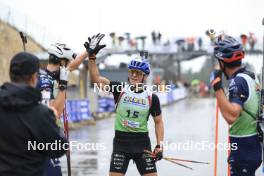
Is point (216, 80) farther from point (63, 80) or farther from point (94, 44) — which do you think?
point (94, 44)

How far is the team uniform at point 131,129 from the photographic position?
21.4ft

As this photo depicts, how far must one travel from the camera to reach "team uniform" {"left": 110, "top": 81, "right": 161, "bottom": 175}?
6527 mm

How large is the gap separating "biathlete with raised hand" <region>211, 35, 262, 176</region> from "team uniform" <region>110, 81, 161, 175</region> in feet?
5.13

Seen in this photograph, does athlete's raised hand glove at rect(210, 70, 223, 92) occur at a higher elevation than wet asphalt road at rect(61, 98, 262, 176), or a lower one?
higher

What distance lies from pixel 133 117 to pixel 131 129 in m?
0.15

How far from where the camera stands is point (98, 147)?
14.7 m

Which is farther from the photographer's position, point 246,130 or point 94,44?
point 94,44

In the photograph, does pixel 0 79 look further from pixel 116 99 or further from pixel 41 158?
pixel 41 158

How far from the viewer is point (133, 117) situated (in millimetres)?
6609

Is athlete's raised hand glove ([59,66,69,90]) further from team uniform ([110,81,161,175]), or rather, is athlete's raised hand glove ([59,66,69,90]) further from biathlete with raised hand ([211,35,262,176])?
team uniform ([110,81,161,175])

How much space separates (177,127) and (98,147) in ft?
20.8

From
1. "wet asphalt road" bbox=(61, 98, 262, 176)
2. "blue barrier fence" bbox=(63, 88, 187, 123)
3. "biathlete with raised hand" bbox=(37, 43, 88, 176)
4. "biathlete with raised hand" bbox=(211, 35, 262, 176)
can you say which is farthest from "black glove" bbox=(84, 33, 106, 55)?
"blue barrier fence" bbox=(63, 88, 187, 123)

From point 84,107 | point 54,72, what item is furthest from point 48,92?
point 84,107

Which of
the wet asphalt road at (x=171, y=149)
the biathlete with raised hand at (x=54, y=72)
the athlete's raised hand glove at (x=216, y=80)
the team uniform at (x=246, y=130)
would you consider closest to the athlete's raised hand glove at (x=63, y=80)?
the biathlete with raised hand at (x=54, y=72)
